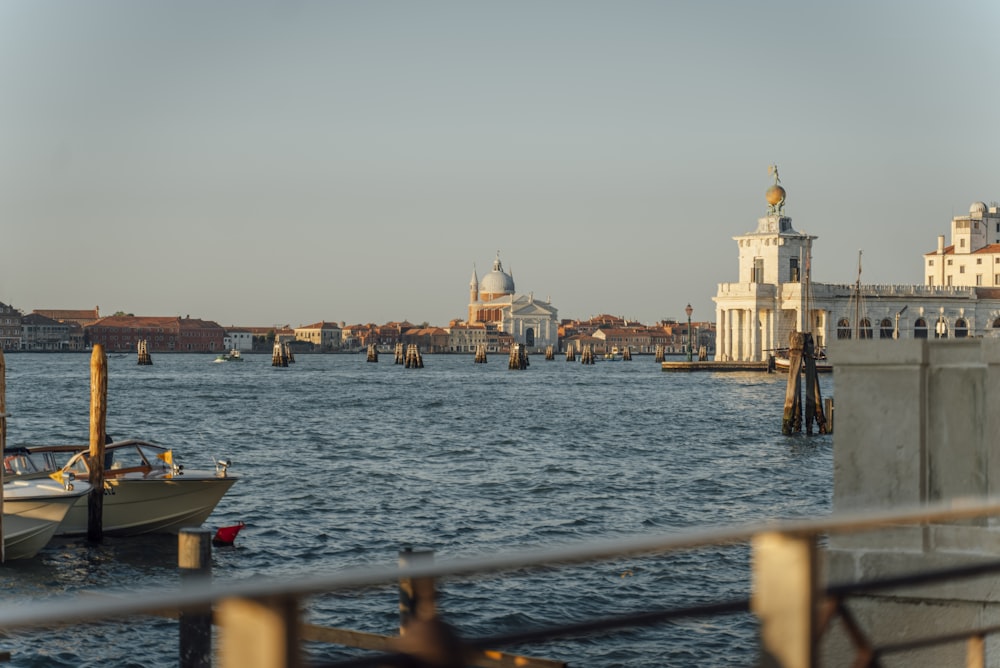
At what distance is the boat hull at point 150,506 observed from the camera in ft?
71.4

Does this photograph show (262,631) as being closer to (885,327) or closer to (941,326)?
(885,327)

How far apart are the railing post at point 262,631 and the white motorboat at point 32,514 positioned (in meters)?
18.4

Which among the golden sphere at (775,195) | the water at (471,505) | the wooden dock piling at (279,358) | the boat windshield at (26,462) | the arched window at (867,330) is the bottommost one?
the water at (471,505)

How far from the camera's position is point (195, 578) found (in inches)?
380

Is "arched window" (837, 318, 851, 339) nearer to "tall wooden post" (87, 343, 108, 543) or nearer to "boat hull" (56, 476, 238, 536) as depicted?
"boat hull" (56, 476, 238, 536)

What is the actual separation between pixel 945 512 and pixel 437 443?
38056 mm

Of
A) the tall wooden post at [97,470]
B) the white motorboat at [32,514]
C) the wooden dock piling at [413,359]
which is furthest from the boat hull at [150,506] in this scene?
the wooden dock piling at [413,359]

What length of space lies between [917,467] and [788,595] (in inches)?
116

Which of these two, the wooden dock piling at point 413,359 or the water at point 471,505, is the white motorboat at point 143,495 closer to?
the water at point 471,505

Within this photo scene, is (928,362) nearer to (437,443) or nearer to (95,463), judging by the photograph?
(95,463)

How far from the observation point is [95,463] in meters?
21.4

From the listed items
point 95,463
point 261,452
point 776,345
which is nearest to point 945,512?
point 95,463

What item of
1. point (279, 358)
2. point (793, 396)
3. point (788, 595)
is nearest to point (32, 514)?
point (788, 595)

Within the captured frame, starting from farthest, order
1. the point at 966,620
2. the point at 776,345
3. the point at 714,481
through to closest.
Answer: the point at 776,345 < the point at 714,481 < the point at 966,620
